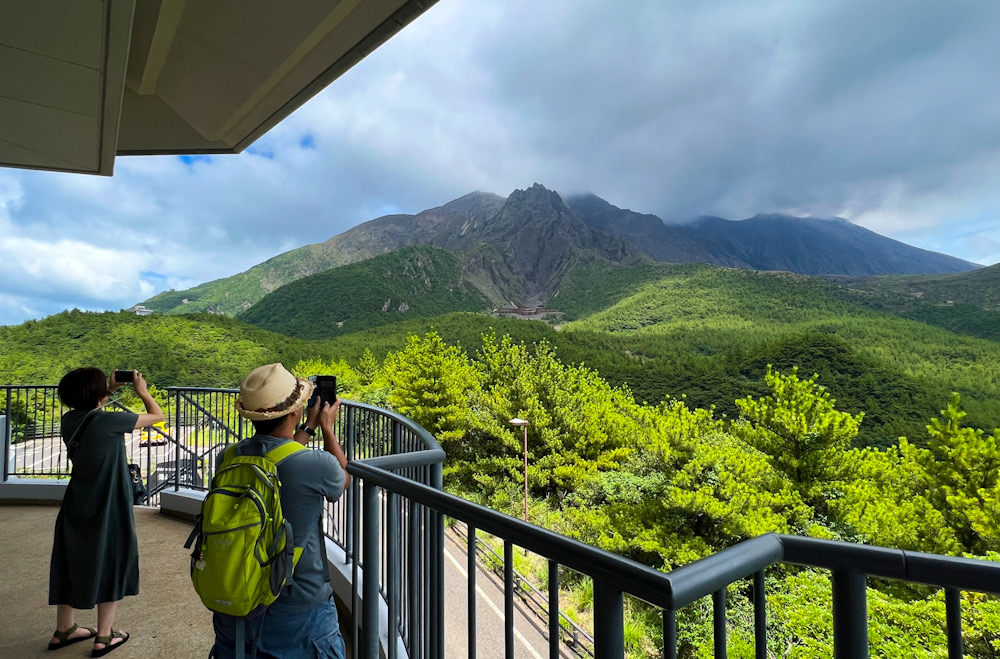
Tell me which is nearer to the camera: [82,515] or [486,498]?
[82,515]

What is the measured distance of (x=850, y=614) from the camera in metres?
0.84

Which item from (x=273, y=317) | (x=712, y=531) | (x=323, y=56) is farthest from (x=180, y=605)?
(x=273, y=317)

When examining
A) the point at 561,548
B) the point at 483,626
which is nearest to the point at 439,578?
the point at 561,548

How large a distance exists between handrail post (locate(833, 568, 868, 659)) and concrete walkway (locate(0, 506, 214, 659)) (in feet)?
9.72

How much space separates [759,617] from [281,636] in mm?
1375

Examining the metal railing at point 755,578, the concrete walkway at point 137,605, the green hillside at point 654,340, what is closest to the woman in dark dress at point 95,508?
the concrete walkway at point 137,605

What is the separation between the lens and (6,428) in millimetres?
5125

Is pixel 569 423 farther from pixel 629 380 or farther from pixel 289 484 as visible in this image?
pixel 629 380

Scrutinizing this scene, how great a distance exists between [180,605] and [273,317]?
400ft

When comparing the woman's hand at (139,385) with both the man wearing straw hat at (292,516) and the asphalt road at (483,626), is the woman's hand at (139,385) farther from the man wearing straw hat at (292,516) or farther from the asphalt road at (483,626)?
the asphalt road at (483,626)

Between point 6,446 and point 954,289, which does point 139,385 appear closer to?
point 6,446

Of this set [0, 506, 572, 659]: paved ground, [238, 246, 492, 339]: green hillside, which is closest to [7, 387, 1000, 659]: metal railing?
[0, 506, 572, 659]: paved ground

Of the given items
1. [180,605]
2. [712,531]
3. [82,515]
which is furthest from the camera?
[712,531]

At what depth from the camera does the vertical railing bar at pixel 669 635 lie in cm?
83
